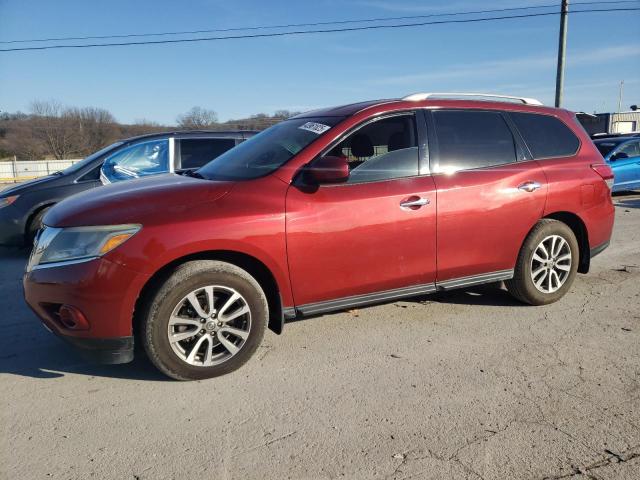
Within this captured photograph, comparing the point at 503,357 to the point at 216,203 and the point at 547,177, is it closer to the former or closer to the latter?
the point at 547,177

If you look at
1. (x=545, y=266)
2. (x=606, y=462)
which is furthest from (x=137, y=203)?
(x=545, y=266)

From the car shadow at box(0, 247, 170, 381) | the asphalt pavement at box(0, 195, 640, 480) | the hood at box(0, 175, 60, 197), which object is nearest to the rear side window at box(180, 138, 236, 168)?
the hood at box(0, 175, 60, 197)

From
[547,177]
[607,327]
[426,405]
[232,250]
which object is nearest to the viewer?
[426,405]

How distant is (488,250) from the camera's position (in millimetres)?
4203

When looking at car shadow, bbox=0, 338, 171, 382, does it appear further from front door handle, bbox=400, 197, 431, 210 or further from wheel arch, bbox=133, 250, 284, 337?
front door handle, bbox=400, 197, 431, 210

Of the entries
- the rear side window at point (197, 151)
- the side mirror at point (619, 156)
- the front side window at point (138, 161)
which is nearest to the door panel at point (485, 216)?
the rear side window at point (197, 151)

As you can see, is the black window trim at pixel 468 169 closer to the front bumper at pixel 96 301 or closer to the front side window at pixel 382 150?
the front side window at pixel 382 150

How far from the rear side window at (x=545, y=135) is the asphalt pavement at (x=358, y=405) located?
150 centimetres

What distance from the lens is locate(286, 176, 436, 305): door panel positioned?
3.47 m

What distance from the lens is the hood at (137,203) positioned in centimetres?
312

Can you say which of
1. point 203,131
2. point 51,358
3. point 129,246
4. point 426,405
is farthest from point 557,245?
point 203,131

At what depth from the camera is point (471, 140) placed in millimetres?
4258

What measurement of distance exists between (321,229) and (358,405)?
1.20 meters

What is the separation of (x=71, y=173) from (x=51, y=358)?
3951mm
